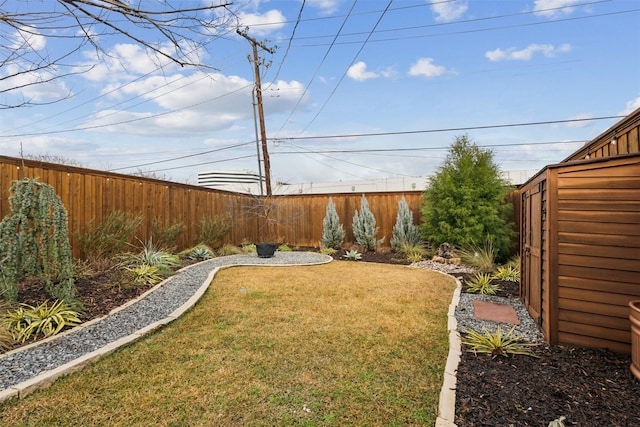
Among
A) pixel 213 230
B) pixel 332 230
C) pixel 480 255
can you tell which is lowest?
pixel 480 255

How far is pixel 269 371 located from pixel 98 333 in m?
1.91

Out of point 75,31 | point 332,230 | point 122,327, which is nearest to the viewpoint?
point 75,31

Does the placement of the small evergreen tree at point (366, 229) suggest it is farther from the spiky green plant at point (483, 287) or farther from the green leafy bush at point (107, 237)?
the green leafy bush at point (107, 237)

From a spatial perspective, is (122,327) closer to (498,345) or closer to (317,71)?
(498,345)

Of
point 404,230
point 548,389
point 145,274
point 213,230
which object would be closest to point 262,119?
point 213,230

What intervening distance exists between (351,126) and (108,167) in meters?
8.81

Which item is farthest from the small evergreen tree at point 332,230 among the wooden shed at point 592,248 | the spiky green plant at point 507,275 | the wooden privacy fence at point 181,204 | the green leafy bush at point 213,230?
the wooden shed at point 592,248

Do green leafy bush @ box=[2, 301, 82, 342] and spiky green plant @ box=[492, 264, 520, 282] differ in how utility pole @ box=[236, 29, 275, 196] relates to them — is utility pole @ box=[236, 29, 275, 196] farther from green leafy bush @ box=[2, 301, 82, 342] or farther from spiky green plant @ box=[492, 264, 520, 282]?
green leafy bush @ box=[2, 301, 82, 342]

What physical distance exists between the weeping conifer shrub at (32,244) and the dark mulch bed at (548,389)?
413cm

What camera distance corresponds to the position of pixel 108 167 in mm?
10219

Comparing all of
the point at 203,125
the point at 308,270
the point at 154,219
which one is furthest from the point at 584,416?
the point at 203,125

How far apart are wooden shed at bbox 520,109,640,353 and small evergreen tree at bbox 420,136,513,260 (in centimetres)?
433

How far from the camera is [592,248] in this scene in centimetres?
281

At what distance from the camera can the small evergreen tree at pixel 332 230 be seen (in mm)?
10297
